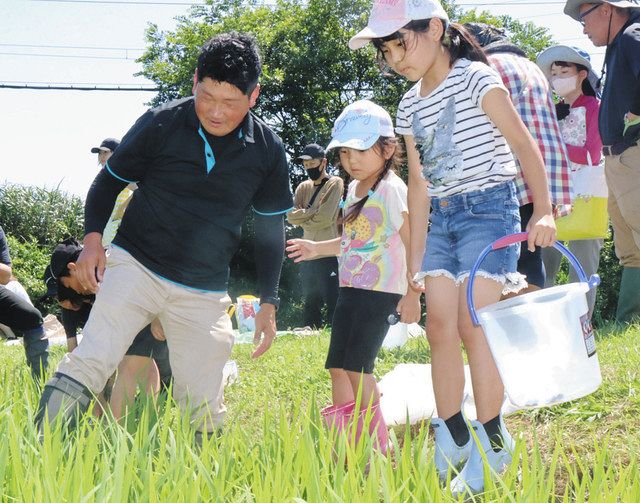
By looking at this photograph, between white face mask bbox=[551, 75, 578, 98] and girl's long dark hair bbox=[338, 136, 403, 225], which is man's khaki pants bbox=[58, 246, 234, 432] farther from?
white face mask bbox=[551, 75, 578, 98]

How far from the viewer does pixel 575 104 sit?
4.68 m

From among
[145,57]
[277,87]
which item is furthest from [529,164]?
[145,57]

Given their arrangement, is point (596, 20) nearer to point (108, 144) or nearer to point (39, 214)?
point (108, 144)

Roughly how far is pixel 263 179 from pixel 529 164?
1.04 m

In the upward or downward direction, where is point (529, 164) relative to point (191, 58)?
downward

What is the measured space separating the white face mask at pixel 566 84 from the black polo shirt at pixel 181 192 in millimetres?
2305

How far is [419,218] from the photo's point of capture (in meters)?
2.93

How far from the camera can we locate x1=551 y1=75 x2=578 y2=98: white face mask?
4617 millimetres

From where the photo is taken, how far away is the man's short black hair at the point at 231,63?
9.44 ft

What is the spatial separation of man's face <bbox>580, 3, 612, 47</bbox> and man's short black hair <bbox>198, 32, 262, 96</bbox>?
1.97 meters

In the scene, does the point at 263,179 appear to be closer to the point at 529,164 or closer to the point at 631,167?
the point at 529,164

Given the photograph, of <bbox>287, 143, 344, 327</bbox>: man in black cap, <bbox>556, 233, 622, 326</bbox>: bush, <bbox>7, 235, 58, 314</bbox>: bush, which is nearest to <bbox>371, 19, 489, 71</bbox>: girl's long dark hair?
<bbox>287, 143, 344, 327</bbox>: man in black cap

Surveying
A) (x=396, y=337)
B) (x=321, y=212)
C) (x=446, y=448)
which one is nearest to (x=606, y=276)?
(x=321, y=212)

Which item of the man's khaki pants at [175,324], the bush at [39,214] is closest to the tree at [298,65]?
the bush at [39,214]
